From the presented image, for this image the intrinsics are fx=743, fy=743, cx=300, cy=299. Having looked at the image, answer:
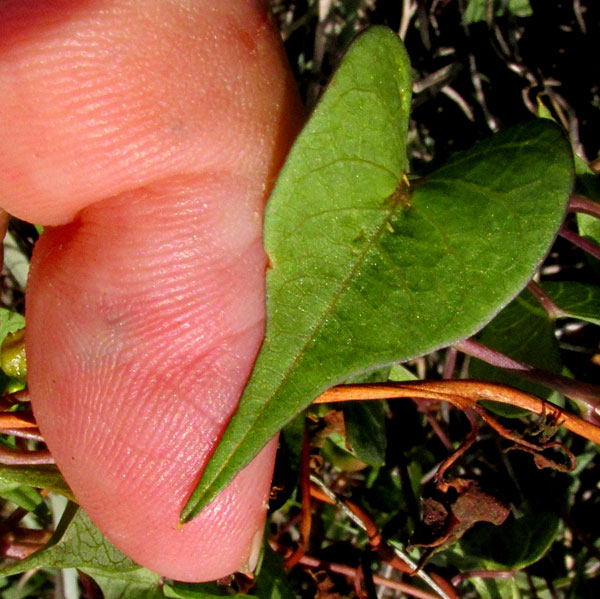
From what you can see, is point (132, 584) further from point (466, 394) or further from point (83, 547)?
point (466, 394)

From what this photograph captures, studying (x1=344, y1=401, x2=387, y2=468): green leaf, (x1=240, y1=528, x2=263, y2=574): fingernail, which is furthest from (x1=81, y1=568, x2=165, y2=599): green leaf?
(x1=344, y1=401, x2=387, y2=468): green leaf

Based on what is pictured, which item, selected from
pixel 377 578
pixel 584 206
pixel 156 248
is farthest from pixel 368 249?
pixel 377 578

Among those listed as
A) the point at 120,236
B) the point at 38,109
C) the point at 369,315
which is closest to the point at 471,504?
the point at 369,315

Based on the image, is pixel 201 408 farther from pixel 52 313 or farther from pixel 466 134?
pixel 466 134

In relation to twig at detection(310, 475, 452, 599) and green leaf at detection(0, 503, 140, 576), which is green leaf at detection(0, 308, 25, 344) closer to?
green leaf at detection(0, 503, 140, 576)

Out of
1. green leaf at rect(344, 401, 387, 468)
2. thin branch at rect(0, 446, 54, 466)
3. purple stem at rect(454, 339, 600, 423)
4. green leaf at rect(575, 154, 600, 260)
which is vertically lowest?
green leaf at rect(344, 401, 387, 468)
